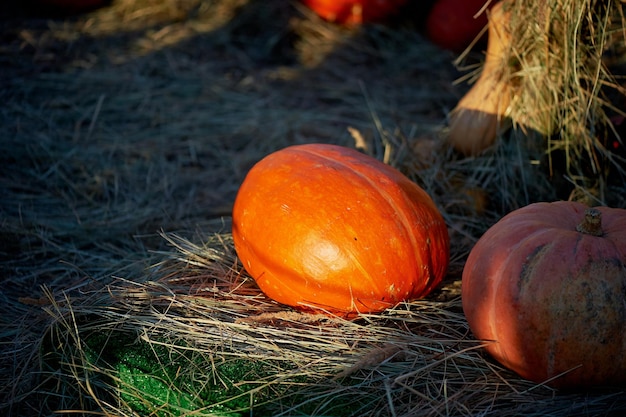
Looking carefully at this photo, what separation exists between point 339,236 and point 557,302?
751mm

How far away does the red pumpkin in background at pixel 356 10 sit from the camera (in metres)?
5.79

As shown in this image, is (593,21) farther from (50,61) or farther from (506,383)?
(50,61)

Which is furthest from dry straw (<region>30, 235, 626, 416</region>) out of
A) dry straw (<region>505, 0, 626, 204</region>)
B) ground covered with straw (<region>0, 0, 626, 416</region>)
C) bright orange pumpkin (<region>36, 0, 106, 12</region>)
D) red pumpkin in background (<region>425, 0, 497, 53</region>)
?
bright orange pumpkin (<region>36, 0, 106, 12</region>)

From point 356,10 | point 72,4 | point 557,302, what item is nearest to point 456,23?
point 356,10

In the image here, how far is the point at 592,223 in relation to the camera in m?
2.02

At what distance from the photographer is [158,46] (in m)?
5.58

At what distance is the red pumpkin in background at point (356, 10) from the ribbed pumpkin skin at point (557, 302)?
161 inches

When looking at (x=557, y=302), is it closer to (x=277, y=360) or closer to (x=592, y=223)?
(x=592, y=223)

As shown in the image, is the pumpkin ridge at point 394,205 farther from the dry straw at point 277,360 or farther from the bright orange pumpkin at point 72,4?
the bright orange pumpkin at point 72,4

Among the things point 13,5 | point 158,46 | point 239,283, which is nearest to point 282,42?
point 158,46

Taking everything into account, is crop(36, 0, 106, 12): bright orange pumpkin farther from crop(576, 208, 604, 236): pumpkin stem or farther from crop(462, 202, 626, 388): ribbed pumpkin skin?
crop(576, 208, 604, 236): pumpkin stem

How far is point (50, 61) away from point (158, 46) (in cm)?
90

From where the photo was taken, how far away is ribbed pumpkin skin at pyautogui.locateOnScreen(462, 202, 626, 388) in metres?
1.93

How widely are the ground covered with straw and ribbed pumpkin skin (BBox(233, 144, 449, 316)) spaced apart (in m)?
0.10
